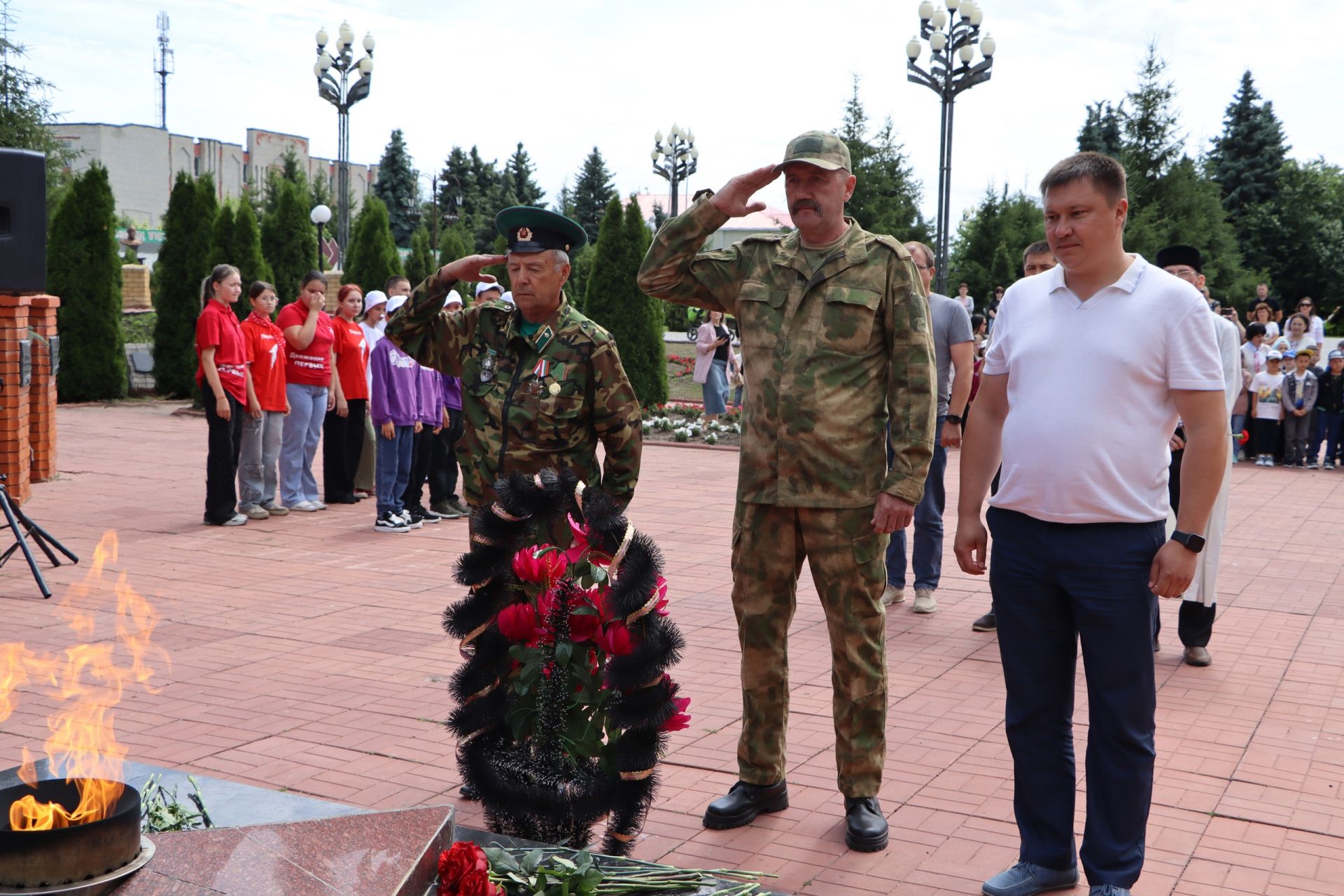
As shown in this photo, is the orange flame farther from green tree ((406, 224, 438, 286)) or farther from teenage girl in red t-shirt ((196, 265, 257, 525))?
green tree ((406, 224, 438, 286))

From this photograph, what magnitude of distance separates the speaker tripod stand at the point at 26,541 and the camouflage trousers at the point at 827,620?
4.92 metres

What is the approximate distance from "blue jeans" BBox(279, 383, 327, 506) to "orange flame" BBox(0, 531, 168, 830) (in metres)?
2.81

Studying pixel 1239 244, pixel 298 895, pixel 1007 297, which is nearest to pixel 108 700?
pixel 298 895

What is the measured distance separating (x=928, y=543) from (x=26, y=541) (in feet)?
18.8

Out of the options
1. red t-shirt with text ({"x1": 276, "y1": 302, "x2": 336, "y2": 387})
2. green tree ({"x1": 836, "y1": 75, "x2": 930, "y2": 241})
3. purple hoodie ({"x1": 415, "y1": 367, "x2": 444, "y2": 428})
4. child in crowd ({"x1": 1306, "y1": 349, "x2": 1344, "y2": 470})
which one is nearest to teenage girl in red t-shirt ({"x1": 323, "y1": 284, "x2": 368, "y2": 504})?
red t-shirt with text ({"x1": 276, "y1": 302, "x2": 336, "y2": 387})

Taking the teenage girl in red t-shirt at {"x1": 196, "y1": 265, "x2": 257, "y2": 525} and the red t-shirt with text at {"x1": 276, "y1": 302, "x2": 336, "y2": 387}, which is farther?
the red t-shirt with text at {"x1": 276, "y1": 302, "x2": 336, "y2": 387}

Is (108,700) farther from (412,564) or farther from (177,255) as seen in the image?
(177,255)

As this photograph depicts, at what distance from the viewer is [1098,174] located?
10.8ft

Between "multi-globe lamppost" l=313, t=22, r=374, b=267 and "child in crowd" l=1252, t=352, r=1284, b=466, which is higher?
"multi-globe lamppost" l=313, t=22, r=374, b=267

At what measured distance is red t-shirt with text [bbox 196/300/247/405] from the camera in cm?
962

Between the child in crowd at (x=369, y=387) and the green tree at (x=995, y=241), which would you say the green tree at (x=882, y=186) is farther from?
the child in crowd at (x=369, y=387)

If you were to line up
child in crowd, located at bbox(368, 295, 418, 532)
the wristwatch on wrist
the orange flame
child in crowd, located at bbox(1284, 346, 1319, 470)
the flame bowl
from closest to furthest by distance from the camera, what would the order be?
1. the flame bowl
2. the orange flame
3. the wristwatch on wrist
4. child in crowd, located at bbox(368, 295, 418, 532)
5. child in crowd, located at bbox(1284, 346, 1319, 470)

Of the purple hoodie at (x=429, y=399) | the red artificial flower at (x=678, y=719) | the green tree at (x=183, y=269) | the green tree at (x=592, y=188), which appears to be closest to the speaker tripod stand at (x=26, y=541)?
the purple hoodie at (x=429, y=399)

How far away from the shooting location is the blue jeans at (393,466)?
9906 mm
